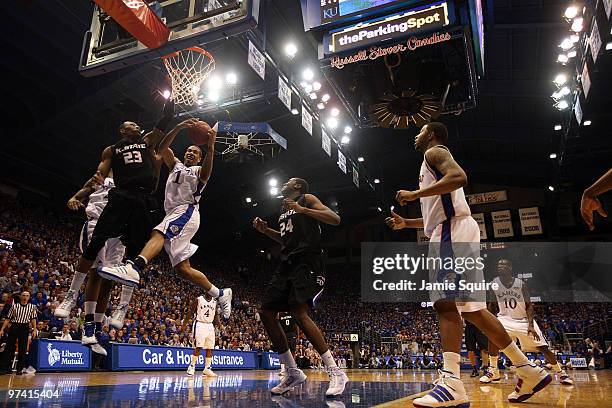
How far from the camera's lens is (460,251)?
3100 mm

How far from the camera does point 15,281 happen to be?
10.8 metres

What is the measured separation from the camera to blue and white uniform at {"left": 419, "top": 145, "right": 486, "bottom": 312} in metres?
3.04

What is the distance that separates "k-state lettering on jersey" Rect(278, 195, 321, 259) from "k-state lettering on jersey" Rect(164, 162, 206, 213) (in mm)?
881

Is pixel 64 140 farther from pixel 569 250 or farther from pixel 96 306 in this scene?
pixel 569 250

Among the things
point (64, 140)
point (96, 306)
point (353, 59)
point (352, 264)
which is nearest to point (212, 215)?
point (64, 140)

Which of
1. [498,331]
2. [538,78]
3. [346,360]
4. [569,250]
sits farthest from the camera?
[569,250]

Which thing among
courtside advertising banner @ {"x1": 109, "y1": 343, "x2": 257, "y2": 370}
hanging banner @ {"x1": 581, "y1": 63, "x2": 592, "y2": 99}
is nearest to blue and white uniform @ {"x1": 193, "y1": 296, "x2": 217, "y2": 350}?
courtside advertising banner @ {"x1": 109, "y1": 343, "x2": 257, "y2": 370}

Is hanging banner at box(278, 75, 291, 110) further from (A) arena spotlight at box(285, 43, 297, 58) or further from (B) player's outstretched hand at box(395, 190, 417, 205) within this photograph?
(B) player's outstretched hand at box(395, 190, 417, 205)

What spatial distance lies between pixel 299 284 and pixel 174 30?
3.66 metres

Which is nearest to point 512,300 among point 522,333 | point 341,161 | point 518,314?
point 518,314

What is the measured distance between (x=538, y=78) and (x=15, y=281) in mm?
15674

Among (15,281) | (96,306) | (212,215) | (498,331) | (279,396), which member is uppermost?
(212,215)

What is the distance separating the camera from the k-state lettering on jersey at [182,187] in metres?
4.46

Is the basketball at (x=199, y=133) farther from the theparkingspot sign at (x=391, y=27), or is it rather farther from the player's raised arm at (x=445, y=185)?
the theparkingspot sign at (x=391, y=27)
